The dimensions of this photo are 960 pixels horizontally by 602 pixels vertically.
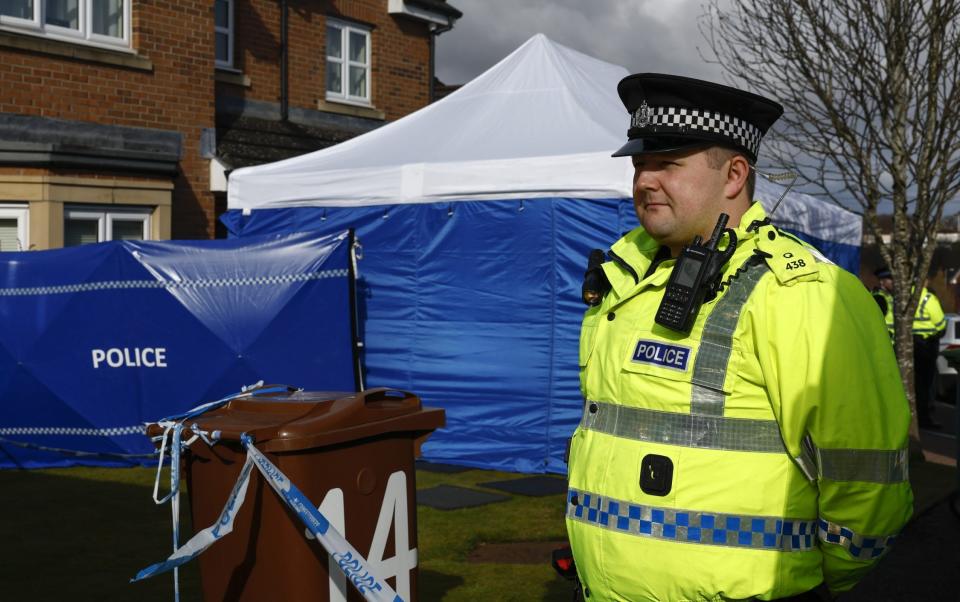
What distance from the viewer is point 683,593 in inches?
94.9

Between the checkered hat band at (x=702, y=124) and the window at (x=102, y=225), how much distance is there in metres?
10.3

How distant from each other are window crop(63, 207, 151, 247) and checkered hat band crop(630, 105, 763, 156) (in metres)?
10.3

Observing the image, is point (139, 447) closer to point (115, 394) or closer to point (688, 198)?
point (115, 394)

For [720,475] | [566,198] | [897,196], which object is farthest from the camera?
[897,196]

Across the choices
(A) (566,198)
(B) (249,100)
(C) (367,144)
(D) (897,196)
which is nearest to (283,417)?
(A) (566,198)

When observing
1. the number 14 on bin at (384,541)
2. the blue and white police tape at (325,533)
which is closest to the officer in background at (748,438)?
the blue and white police tape at (325,533)

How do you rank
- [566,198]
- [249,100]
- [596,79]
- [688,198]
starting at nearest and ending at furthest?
[688,198]
[566,198]
[596,79]
[249,100]

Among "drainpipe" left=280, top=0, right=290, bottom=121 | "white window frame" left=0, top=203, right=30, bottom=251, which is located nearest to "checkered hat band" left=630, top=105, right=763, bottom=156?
"white window frame" left=0, top=203, right=30, bottom=251

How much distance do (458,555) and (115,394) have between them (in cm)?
406

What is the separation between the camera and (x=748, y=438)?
94.5 inches

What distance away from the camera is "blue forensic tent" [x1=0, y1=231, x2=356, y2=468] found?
9.05 meters

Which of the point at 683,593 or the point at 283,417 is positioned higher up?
the point at 283,417

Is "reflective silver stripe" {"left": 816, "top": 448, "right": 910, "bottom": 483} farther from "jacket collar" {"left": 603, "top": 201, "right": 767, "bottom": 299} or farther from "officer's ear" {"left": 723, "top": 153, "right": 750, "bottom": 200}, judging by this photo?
"officer's ear" {"left": 723, "top": 153, "right": 750, "bottom": 200}

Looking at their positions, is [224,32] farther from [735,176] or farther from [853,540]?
[853,540]
